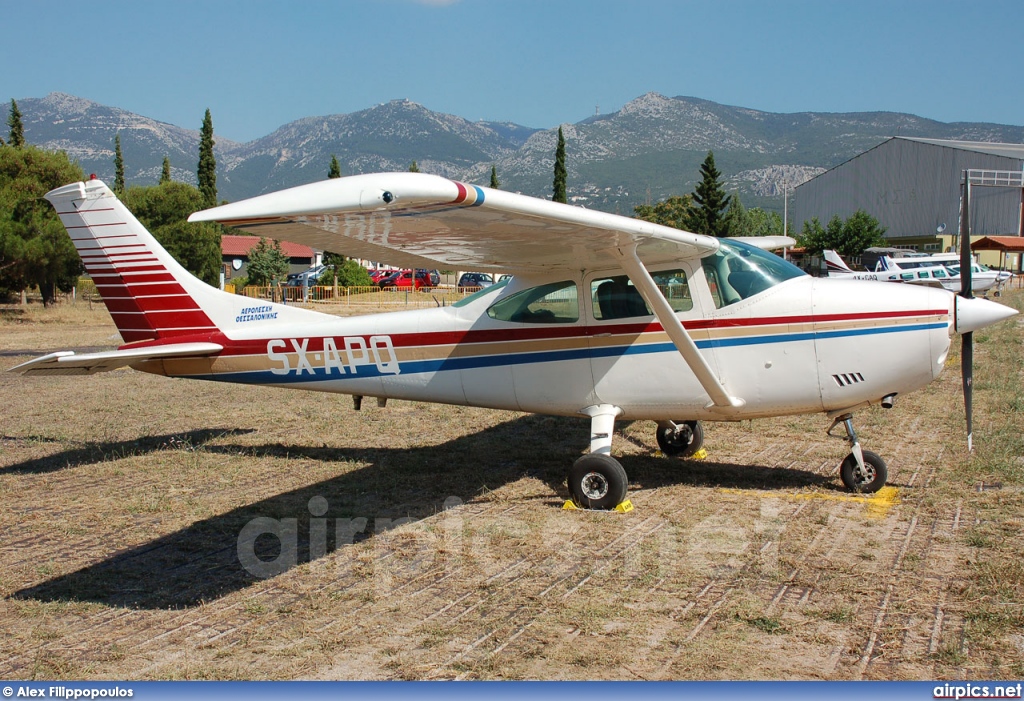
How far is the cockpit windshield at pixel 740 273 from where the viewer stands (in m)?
7.52

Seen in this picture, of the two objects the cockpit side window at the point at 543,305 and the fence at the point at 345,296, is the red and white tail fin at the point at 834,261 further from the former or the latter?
the cockpit side window at the point at 543,305

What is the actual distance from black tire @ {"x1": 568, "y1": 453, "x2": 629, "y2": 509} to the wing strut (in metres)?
1.11

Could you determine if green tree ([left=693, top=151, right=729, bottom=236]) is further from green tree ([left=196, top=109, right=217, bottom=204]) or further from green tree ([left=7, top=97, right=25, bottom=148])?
green tree ([left=7, top=97, right=25, bottom=148])

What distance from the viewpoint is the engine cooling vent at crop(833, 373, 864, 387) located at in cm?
722

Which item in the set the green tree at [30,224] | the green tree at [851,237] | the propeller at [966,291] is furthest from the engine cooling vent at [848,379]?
the green tree at [851,237]

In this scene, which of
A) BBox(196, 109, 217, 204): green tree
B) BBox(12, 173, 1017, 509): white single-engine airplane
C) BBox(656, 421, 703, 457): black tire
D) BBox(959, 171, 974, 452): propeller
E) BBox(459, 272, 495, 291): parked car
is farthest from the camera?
BBox(196, 109, 217, 204): green tree

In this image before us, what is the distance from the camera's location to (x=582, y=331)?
26.0 ft

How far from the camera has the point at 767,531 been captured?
6500 mm

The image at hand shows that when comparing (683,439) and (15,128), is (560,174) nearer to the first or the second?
(15,128)

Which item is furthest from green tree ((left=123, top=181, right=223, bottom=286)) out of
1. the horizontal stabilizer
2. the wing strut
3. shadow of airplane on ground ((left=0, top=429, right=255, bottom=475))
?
the wing strut

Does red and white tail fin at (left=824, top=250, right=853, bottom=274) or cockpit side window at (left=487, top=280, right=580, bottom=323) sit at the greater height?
red and white tail fin at (left=824, top=250, right=853, bottom=274)

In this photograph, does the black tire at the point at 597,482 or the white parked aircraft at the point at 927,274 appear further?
the white parked aircraft at the point at 927,274

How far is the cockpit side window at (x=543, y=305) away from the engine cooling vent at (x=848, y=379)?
7.97 feet

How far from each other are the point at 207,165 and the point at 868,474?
225 ft
